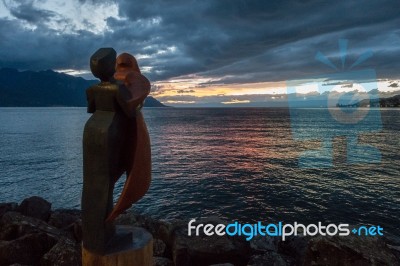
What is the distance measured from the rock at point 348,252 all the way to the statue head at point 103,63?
6.05m

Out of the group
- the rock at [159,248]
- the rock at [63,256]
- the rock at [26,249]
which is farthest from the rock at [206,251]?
the rock at [26,249]

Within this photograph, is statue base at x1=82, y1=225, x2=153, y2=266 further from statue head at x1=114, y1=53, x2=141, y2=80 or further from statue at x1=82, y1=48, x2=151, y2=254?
statue head at x1=114, y1=53, x2=141, y2=80

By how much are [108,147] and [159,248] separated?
17.8 ft

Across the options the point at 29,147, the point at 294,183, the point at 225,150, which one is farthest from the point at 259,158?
the point at 29,147

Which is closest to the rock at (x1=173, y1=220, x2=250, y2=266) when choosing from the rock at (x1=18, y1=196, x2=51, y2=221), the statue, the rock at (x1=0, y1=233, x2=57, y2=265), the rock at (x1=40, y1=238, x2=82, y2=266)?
the rock at (x1=40, y1=238, x2=82, y2=266)

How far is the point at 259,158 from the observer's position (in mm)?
37719

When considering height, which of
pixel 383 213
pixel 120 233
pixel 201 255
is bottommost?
pixel 383 213

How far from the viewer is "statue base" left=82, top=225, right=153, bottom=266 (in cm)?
472

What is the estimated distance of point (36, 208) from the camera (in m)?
13.7

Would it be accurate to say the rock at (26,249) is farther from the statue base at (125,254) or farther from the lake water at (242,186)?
the lake water at (242,186)

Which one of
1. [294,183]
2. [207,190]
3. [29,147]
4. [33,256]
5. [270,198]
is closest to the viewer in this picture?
[33,256]

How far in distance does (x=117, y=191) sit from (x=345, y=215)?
15608 millimetres

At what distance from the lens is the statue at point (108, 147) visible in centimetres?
479

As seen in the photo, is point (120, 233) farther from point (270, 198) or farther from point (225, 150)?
point (225, 150)
